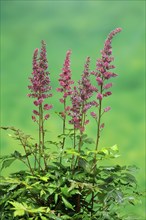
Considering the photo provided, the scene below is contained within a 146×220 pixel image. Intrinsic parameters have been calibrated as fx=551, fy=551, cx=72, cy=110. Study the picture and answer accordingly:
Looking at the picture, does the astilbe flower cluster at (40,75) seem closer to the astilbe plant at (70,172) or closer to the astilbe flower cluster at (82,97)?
the astilbe plant at (70,172)

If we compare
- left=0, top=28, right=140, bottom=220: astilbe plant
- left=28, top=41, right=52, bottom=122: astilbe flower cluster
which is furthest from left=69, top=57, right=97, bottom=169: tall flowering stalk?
left=28, top=41, right=52, bottom=122: astilbe flower cluster

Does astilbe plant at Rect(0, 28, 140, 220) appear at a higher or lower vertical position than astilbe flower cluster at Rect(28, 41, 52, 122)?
lower

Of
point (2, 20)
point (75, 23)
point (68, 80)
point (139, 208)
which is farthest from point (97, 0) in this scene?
point (68, 80)

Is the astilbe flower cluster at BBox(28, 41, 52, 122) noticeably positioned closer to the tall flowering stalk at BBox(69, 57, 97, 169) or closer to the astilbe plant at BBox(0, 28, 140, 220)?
the astilbe plant at BBox(0, 28, 140, 220)

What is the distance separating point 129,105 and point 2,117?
1.18m

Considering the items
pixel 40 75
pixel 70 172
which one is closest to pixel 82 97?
pixel 40 75

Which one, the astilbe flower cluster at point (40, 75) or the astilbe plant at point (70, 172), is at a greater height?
the astilbe flower cluster at point (40, 75)

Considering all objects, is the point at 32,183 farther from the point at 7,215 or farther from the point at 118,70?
the point at 118,70

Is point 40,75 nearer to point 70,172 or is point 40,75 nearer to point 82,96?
point 82,96

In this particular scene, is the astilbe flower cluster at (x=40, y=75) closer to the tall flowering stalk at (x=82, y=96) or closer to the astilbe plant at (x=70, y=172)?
the astilbe plant at (x=70, y=172)

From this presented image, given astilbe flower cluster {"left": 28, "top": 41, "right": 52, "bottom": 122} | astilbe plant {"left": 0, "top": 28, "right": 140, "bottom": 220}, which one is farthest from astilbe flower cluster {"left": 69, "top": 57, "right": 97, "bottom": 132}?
astilbe flower cluster {"left": 28, "top": 41, "right": 52, "bottom": 122}

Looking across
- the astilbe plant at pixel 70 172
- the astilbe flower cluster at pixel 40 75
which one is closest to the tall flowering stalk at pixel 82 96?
the astilbe plant at pixel 70 172

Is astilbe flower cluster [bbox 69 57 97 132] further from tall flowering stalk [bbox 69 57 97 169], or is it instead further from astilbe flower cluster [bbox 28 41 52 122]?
astilbe flower cluster [bbox 28 41 52 122]

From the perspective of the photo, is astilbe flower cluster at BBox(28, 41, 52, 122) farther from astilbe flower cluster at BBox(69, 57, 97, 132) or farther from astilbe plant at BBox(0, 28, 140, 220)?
astilbe flower cluster at BBox(69, 57, 97, 132)
